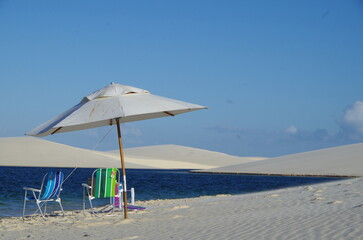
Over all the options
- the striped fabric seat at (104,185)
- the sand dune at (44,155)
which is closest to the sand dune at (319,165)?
the sand dune at (44,155)

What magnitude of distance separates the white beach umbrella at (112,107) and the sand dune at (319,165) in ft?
102

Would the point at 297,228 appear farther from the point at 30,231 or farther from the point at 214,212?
the point at 30,231

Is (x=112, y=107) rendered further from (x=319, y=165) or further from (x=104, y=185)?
(x=319, y=165)

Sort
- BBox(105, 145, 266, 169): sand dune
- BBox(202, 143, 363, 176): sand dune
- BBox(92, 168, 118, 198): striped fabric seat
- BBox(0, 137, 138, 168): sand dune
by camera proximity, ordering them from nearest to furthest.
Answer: BBox(92, 168, 118, 198): striped fabric seat, BBox(202, 143, 363, 176): sand dune, BBox(0, 137, 138, 168): sand dune, BBox(105, 145, 266, 169): sand dune

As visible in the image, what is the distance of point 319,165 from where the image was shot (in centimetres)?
4528

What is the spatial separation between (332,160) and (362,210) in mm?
42051

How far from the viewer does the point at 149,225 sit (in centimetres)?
670

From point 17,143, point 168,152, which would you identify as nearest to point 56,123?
point 17,143

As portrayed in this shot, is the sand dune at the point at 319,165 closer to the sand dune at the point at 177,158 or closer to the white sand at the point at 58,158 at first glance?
the white sand at the point at 58,158

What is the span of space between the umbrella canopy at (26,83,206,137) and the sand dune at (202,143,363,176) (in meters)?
31.1

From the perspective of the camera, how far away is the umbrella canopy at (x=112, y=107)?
22.6ft

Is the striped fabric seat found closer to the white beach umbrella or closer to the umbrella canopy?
the white beach umbrella

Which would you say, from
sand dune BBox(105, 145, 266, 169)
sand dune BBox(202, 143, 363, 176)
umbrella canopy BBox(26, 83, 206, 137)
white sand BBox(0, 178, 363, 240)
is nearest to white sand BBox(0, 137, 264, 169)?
sand dune BBox(105, 145, 266, 169)

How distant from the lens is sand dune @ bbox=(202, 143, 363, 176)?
4016cm
